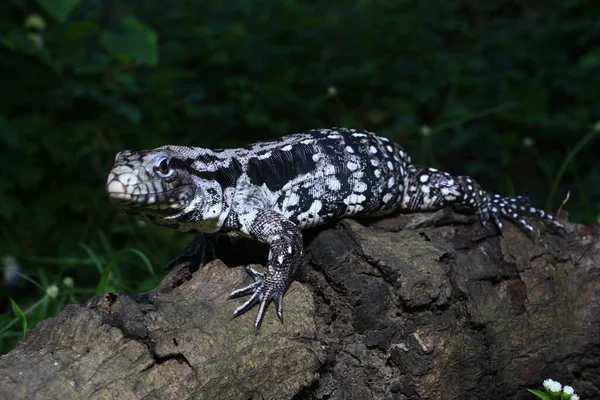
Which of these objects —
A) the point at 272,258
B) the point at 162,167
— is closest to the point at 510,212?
the point at 272,258

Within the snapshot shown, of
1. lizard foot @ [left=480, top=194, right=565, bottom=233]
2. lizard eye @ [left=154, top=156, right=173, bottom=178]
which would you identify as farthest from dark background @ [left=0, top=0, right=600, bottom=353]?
lizard eye @ [left=154, top=156, right=173, bottom=178]

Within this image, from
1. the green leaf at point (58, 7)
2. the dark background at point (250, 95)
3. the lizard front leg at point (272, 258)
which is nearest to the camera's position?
the lizard front leg at point (272, 258)

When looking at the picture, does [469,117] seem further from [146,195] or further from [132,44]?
[146,195]

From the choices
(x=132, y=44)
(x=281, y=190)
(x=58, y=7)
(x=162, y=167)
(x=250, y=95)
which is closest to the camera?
(x=162, y=167)

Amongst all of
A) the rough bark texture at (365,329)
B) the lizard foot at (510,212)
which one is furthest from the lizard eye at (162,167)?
the lizard foot at (510,212)

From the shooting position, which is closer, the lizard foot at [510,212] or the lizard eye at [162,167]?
the lizard eye at [162,167]

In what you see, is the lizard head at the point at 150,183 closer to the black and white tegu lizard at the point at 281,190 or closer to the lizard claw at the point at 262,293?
the black and white tegu lizard at the point at 281,190

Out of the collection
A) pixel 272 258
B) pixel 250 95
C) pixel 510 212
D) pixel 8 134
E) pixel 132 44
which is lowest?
pixel 510 212
